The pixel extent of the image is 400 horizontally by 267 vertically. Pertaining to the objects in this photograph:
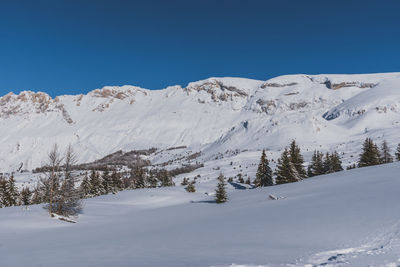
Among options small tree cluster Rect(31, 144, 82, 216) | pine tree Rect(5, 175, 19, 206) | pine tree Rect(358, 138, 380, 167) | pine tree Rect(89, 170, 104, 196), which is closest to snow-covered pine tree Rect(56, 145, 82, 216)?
small tree cluster Rect(31, 144, 82, 216)

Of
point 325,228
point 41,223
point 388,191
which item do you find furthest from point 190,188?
point 325,228

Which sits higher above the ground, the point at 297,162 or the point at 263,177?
the point at 297,162

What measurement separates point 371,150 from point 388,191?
3777 cm

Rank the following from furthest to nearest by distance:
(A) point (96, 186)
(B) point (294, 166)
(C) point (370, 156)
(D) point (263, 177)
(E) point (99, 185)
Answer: (E) point (99, 185) < (A) point (96, 186) < (D) point (263, 177) < (C) point (370, 156) < (B) point (294, 166)

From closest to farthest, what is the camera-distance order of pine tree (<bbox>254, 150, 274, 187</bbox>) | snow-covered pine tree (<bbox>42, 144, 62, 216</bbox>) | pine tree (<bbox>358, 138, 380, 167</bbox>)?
snow-covered pine tree (<bbox>42, 144, 62, 216</bbox>) < pine tree (<bbox>358, 138, 380, 167</bbox>) < pine tree (<bbox>254, 150, 274, 187</bbox>)

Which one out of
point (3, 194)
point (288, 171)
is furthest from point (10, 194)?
point (288, 171)

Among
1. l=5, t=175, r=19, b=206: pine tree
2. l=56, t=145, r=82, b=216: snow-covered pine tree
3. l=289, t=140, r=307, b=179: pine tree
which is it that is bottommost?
l=5, t=175, r=19, b=206: pine tree

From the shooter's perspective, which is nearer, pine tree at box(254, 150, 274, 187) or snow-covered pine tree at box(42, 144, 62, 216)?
snow-covered pine tree at box(42, 144, 62, 216)

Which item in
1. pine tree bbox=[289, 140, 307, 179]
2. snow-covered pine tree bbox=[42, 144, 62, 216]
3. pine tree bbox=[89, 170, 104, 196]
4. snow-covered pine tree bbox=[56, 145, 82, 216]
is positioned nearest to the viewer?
snow-covered pine tree bbox=[56, 145, 82, 216]

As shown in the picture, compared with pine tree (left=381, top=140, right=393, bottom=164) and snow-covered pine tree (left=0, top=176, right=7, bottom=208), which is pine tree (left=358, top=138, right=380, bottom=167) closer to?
pine tree (left=381, top=140, right=393, bottom=164)

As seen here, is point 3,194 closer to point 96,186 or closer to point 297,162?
point 96,186

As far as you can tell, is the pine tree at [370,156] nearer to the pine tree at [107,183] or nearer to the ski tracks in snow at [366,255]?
the ski tracks in snow at [366,255]

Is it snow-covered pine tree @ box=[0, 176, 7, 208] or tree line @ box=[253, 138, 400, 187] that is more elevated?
tree line @ box=[253, 138, 400, 187]

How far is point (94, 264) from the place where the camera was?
8.77 metres
